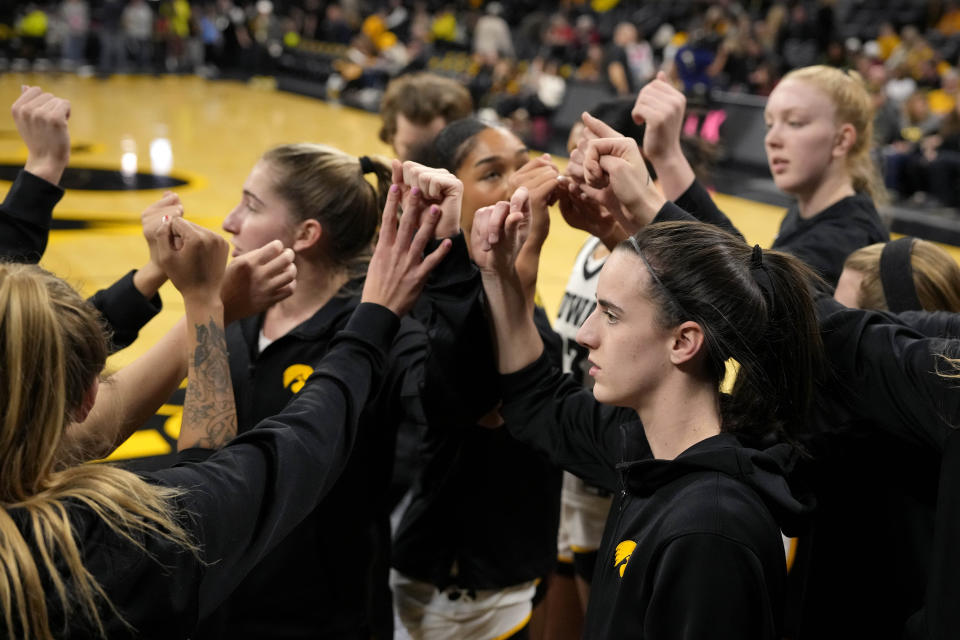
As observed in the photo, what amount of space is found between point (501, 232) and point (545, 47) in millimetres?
16028

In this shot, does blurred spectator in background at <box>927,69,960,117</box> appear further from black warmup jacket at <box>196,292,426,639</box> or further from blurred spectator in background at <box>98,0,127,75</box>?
blurred spectator in background at <box>98,0,127,75</box>

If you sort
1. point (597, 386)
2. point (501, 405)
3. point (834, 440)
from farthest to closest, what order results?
point (501, 405)
point (834, 440)
point (597, 386)

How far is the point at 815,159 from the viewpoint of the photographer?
3.00 meters

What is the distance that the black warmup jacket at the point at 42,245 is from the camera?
2168 millimetres

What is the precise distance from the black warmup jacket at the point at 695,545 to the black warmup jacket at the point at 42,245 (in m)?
1.11

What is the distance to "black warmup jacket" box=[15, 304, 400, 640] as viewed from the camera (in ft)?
4.10

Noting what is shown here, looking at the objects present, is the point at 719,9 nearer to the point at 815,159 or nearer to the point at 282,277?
the point at 815,159

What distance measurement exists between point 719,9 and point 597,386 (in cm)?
1580

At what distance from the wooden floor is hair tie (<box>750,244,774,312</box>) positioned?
3.80ft

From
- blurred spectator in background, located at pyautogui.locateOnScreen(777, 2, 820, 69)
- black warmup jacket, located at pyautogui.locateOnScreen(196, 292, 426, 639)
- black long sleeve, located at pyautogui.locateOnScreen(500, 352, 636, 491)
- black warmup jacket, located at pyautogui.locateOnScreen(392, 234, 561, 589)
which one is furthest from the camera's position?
blurred spectator in background, located at pyautogui.locateOnScreen(777, 2, 820, 69)

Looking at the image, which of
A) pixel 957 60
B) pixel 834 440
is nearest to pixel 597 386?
pixel 834 440

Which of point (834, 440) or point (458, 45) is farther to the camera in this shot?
point (458, 45)

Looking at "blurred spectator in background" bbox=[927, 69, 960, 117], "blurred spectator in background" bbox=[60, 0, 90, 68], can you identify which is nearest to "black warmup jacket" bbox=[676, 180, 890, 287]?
"blurred spectator in background" bbox=[927, 69, 960, 117]

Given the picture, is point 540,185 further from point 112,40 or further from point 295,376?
point 112,40
